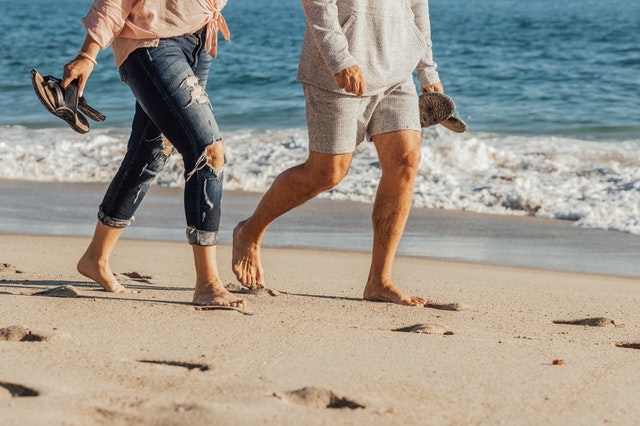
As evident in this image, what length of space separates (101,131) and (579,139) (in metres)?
6.59

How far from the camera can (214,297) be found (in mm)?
4000

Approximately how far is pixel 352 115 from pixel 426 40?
23.2 inches

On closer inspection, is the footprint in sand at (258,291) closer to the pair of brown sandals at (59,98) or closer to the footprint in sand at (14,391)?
the pair of brown sandals at (59,98)

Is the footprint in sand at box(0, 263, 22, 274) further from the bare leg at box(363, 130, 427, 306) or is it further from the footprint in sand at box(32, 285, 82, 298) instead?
the bare leg at box(363, 130, 427, 306)

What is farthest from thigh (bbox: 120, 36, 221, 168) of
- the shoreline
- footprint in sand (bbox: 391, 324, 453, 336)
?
the shoreline

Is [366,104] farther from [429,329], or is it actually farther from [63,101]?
[63,101]

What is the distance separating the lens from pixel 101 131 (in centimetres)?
1365

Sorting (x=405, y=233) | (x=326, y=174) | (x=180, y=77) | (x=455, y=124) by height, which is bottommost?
(x=405, y=233)

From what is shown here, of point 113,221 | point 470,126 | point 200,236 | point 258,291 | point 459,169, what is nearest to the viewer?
point 200,236

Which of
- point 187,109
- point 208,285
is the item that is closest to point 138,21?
point 187,109

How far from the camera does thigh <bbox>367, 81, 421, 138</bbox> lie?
4.27 meters

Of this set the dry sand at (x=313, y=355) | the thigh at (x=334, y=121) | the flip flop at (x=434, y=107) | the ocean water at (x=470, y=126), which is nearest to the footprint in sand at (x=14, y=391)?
the dry sand at (x=313, y=355)

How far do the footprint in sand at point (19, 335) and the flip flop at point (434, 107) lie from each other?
6.87 feet

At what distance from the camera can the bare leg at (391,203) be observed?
4273 mm
